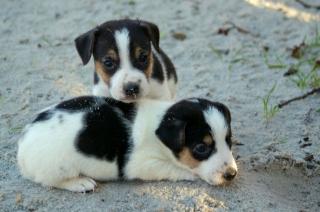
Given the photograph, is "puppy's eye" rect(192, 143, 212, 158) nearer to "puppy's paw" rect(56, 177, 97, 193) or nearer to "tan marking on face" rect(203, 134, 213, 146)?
"tan marking on face" rect(203, 134, 213, 146)

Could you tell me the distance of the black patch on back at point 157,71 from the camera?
20.1 feet

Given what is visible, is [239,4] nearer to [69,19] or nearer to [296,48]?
[296,48]

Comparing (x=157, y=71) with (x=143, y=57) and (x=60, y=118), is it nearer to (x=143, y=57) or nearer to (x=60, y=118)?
(x=143, y=57)

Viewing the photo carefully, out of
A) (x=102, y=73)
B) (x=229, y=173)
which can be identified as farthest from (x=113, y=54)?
(x=229, y=173)

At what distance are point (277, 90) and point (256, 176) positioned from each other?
2.05 m

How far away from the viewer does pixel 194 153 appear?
5.18 meters

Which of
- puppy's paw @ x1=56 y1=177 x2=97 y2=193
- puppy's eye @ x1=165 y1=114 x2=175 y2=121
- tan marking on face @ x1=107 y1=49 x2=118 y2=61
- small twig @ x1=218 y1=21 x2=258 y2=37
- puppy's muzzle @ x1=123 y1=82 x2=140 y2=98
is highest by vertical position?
tan marking on face @ x1=107 y1=49 x2=118 y2=61

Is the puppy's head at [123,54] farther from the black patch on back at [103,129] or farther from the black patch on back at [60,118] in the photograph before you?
the black patch on back at [60,118]

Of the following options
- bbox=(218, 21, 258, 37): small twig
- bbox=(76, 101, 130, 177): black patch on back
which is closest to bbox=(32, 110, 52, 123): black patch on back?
bbox=(76, 101, 130, 177): black patch on back

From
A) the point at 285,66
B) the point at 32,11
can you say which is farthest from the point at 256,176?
the point at 32,11

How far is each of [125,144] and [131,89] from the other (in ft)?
1.66

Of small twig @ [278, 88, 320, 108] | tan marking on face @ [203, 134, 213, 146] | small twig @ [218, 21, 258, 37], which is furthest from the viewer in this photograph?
small twig @ [218, 21, 258, 37]

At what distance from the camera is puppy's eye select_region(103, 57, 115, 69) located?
5.78 metres

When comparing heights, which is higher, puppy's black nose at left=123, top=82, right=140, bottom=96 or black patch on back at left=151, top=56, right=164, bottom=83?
puppy's black nose at left=123, top=82, right=140, bottom=96
